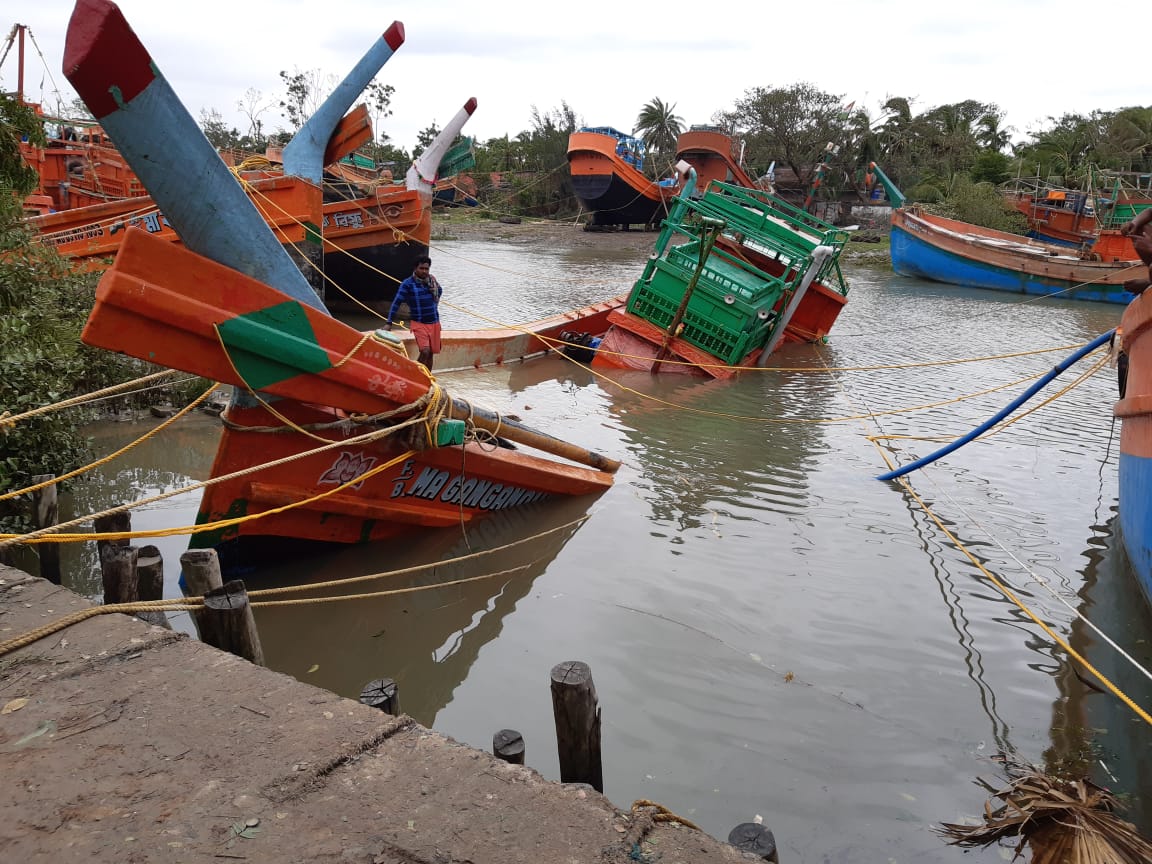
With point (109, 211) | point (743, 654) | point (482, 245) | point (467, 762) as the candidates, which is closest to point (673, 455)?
point (743, 654)

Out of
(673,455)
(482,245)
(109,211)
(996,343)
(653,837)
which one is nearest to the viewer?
(653,837)

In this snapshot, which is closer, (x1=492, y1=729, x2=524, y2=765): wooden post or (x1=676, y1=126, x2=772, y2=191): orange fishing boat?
(x1=492, y1=729, x2=524, y2=765): wooden post

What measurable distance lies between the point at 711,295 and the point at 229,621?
9.37 m

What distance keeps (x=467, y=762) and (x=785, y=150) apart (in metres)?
49.0

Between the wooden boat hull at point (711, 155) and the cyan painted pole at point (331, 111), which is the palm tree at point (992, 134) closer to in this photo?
the wooden boat hull at point (711, 155)

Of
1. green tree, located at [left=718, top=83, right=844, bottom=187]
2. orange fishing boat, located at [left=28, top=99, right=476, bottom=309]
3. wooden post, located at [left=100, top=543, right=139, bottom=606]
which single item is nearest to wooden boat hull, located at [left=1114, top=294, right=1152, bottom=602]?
wooden post, located at [left=100, top=543, right=139, bottom=606]

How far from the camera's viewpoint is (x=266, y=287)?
4262mm

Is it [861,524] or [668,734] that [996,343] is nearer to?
[861,524]

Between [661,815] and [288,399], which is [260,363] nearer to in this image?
[288,399]

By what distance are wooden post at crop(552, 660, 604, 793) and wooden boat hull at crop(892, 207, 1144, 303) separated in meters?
24.4

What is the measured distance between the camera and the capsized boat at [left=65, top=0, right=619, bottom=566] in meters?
3.78

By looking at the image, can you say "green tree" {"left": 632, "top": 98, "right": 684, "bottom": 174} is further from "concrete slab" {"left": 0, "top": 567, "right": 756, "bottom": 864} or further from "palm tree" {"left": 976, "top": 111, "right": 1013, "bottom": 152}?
"concrete slab" {"left": 0, "top": 567, "right": 756, "bottom": 864}

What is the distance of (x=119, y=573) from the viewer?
418cm

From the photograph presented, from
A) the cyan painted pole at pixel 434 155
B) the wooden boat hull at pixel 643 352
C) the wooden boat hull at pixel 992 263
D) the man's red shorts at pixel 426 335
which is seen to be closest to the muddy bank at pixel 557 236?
the wooden boat hull at pixel 992 263
